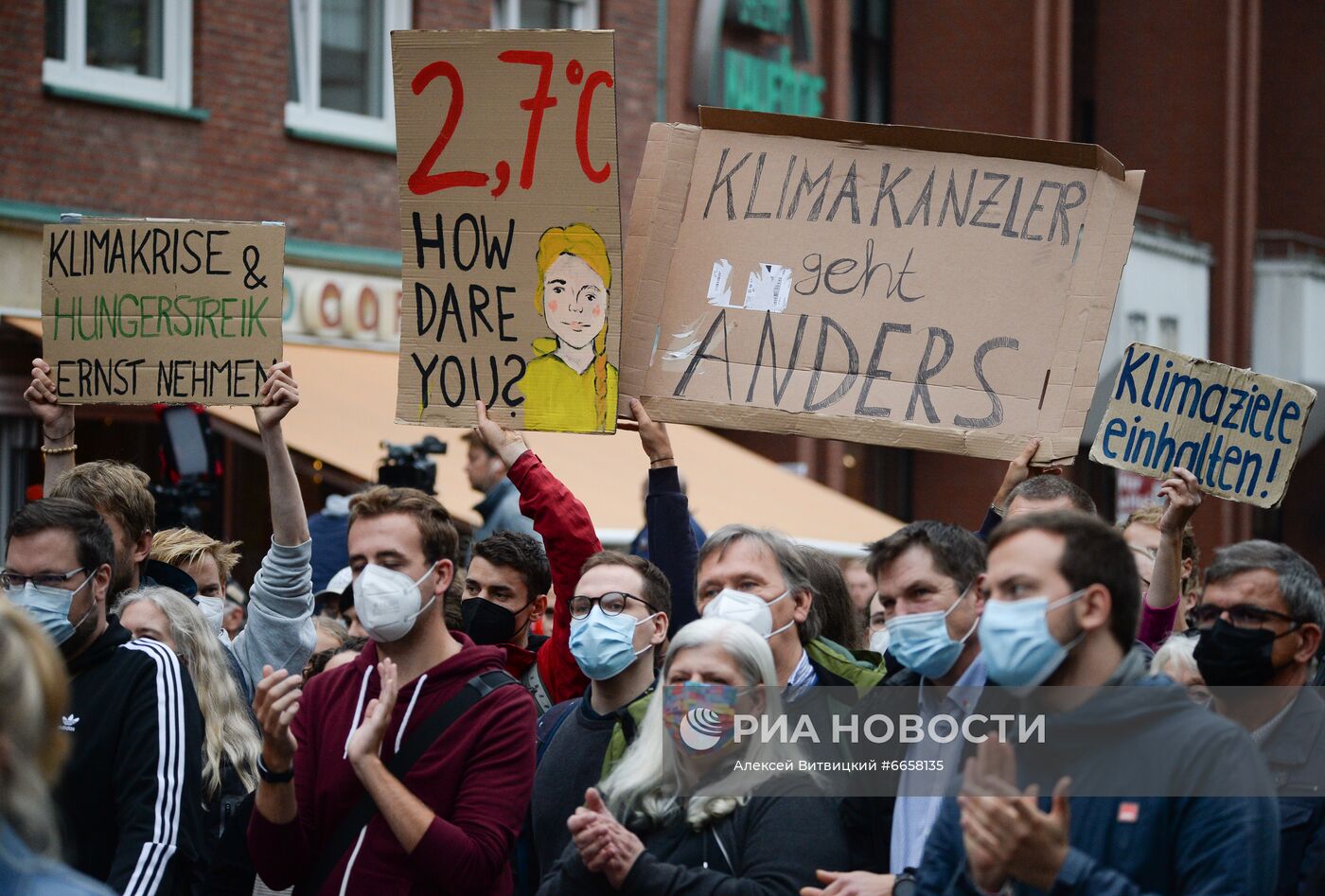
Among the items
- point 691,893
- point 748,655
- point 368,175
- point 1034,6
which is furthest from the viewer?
point 1034,6

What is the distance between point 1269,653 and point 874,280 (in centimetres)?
165

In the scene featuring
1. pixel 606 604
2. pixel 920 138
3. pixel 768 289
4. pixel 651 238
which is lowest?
pixel 606 604

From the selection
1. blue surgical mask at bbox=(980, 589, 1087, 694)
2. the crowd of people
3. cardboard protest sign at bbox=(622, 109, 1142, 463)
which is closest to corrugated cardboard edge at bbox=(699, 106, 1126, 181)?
cardboard protest sign at bbox=(622, 109, 1142, 463)

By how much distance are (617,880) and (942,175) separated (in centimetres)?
262

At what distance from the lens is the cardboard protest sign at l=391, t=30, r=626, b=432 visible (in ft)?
17.2

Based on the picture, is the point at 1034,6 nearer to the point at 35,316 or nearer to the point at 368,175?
the point at 368,175

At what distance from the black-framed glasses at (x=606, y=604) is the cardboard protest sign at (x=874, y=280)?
Result: 0.75m

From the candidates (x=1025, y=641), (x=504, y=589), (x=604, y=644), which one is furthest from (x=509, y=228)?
(x=1025, y=641)

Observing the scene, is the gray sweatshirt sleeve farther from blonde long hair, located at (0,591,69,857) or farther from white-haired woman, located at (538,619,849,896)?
blonde long hair, located at (0,591,69,857)

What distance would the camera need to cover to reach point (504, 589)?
5.61 metres

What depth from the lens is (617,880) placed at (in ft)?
12.0

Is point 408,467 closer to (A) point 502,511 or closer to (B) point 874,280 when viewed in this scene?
(A) point 502,511

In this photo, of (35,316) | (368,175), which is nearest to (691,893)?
(35,316)

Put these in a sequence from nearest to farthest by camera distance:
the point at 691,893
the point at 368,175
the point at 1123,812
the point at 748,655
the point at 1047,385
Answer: the point at 1123,812, the point at 691,893, the point at 748,655, the point at 1047,385, the point at 368,175
